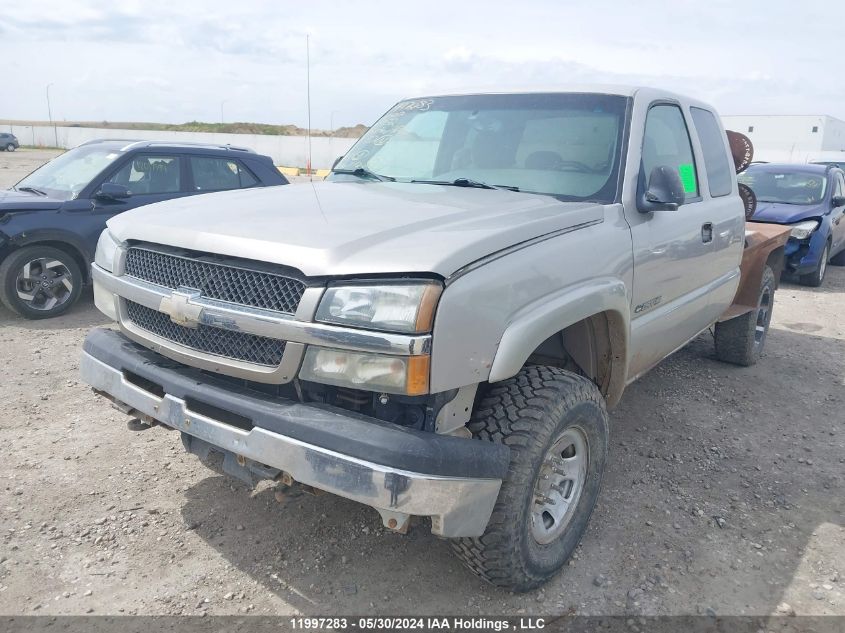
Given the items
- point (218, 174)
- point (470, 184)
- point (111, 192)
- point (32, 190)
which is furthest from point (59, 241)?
point (470, 184)

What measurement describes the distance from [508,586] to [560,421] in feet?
2.20

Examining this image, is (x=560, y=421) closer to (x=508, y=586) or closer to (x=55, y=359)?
(x=508, y=586)

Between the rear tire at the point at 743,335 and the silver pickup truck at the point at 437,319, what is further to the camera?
the rear tire at the point at 743,335

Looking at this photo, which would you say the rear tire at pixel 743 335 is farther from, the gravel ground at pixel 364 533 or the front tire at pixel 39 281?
the front tire at pixel 39 281

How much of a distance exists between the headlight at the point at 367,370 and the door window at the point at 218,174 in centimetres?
592

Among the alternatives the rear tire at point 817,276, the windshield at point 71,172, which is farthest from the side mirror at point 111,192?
the rear tire at point 817,276

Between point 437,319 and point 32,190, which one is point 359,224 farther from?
point 32,190

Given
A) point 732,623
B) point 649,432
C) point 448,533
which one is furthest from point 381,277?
point 649,432

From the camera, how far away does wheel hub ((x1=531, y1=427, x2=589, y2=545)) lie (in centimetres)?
275

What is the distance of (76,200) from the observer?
22.0 ft

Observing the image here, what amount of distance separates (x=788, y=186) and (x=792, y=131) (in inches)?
1734

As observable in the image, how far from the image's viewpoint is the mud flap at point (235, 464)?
7.82 ft

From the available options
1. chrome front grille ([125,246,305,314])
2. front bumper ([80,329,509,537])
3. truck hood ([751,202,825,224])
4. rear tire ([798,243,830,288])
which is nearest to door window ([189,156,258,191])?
chrome front grille ([125,246,305,314])

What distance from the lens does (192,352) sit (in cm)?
254
